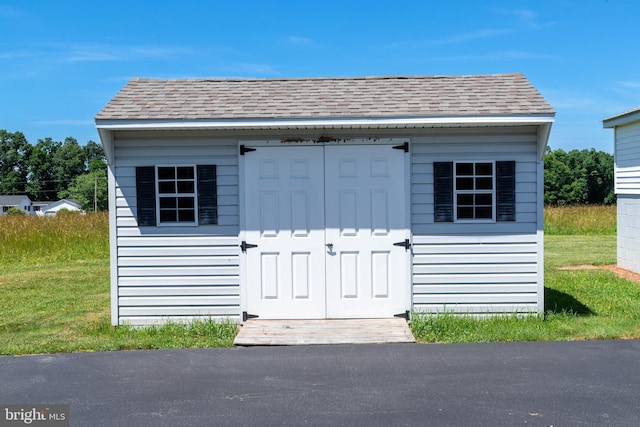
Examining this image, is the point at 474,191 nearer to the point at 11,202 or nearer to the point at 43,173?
the point at 11,202

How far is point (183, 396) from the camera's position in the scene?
6062 millimetres

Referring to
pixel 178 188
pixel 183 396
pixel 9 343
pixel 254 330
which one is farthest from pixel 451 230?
pixel 9 343

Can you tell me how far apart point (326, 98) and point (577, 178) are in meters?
72.2

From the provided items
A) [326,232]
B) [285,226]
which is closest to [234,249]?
[285,226]

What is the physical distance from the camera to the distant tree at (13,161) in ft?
337

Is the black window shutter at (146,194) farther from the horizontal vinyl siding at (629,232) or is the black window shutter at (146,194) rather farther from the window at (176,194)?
the horizontal vinyl siding at (629,232)

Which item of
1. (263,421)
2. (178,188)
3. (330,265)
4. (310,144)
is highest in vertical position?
(310,144)

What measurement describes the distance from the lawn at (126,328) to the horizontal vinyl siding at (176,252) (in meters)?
0.37

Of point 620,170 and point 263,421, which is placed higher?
point 620,170

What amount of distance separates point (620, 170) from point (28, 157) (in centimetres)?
10493

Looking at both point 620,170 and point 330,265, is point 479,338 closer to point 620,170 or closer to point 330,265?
point 330,265

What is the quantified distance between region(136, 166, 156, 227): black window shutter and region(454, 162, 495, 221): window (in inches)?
165

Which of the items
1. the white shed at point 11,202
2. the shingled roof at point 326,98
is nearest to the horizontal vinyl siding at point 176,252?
the shingled roof at point 326,98

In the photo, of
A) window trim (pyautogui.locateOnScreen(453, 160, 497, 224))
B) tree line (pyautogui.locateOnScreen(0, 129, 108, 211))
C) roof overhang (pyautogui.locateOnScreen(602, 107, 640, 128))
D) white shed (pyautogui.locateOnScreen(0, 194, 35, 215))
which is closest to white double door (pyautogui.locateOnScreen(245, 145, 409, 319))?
window trim (pyautogui.locateOnScreen(453, 160, 497, 224))
